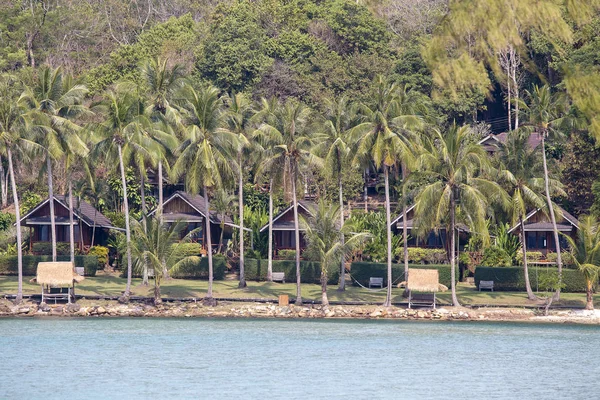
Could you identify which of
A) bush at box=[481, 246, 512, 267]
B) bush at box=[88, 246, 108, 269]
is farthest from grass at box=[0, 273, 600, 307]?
bush at box=[88, 246, 108, 269]

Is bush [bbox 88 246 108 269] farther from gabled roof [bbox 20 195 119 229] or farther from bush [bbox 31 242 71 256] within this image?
bush [bbox 31 242 71 256]

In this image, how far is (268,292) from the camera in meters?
66.8

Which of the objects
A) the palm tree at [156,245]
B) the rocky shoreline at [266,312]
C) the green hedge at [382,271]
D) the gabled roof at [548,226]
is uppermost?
the gabled roof at [548,226]

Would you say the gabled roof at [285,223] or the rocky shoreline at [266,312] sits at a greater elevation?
the gabled roof at [285,223]

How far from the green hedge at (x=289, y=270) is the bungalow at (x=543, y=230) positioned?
12811 millimetres

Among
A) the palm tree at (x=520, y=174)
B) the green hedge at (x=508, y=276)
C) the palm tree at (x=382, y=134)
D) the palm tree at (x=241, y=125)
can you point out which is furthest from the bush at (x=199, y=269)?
the palm tree at (x=520, y=174)

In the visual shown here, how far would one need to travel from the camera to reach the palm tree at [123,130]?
63.2 metres

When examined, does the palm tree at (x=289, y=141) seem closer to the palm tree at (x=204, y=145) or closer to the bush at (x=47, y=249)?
the palm tree at (x=204, y=145)

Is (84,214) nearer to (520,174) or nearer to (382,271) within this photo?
(382,271)

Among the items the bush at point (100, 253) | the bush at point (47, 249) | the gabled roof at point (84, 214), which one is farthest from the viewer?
the gabled roof at point (84, 214)

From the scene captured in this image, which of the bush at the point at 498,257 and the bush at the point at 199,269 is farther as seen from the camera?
the bush at the point at 199,269

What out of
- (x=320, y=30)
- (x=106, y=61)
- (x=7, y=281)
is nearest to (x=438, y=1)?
(x=320, y=30)

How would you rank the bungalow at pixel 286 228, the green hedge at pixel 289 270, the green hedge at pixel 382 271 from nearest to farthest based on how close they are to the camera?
the green hedge at pixel 382 271, the green hedge at pixel 289 270, the bungalow at pixel 286 228

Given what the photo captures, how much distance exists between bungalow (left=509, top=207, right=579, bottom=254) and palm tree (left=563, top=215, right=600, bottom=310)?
9537mm
